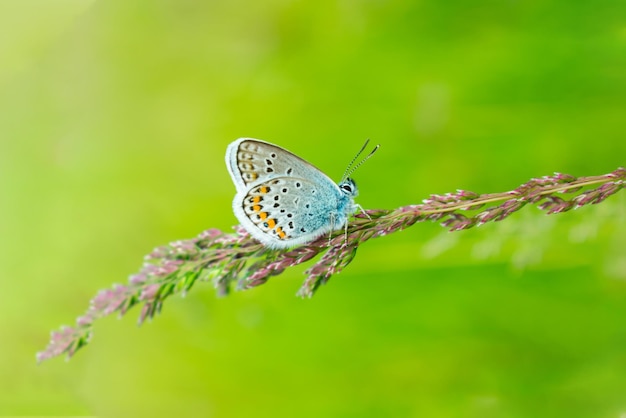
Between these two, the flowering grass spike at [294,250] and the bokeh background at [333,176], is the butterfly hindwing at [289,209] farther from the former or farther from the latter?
the bokeh background at [333,176]

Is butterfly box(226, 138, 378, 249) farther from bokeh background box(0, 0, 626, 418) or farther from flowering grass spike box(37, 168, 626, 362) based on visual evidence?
bokeh background box(0, 0, 626, 418)

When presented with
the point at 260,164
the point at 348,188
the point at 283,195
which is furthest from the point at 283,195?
the point at 348,188

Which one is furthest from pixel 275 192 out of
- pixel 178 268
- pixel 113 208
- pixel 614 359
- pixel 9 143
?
pixel 9 143

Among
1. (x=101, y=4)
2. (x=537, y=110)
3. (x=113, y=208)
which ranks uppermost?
(x=101, y=4)

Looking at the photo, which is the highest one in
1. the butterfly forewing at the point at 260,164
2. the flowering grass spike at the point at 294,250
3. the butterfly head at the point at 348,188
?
the butterfly forewing at the point at 260,164

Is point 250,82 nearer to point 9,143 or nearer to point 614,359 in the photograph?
point 9,143

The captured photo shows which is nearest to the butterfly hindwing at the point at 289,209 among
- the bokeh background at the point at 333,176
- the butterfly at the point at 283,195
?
the butterfly at the point at 283,195

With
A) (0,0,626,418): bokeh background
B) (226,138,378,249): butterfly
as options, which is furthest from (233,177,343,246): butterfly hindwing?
(0,0,626,418): bokeh background
